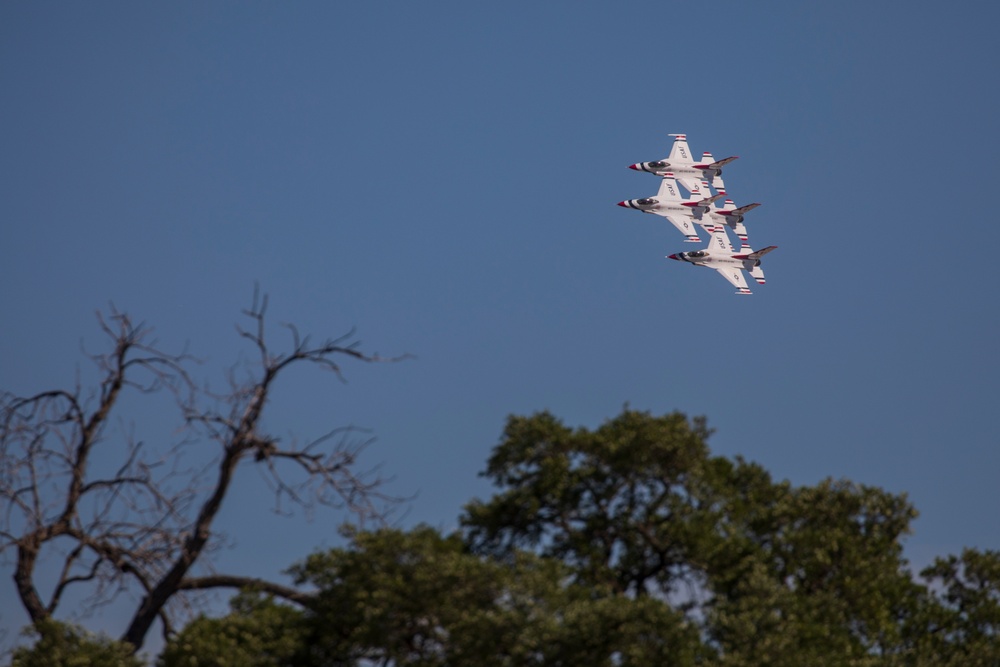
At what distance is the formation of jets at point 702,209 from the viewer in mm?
57438

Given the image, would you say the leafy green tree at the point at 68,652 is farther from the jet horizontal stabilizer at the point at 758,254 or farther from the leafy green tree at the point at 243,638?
the jet horizontal stabilizer at the point at 758,254

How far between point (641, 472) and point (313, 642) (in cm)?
999

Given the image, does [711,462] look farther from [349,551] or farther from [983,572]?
[349,551]

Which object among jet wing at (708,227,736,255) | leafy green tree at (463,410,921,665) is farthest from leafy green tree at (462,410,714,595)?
jet wing at (708,227,736,255)

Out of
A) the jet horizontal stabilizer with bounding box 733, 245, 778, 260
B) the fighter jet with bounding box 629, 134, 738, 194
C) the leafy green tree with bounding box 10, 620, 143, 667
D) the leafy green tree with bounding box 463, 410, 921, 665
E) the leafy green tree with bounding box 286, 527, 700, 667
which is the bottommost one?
the leafy green tree with bounding box 10, 620, 143, 667

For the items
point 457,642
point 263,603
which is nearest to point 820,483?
point 457,642

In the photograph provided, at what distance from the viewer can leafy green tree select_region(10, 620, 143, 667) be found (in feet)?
80.7

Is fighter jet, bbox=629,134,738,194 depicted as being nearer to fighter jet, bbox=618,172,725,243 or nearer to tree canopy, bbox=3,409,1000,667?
fighter jet, bbox=618,172,725,243

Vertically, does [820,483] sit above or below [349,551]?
above

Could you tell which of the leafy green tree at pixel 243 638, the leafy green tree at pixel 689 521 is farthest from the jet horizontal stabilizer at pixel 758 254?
the leafy green tree at pixel 243 638

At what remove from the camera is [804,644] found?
2919 centimetres

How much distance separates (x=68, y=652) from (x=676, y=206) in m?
40.7

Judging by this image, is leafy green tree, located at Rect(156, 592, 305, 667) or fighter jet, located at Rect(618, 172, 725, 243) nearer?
leafy green tree, located at Rect(156, 592, 305, 667)

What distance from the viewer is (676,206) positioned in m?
60.4
